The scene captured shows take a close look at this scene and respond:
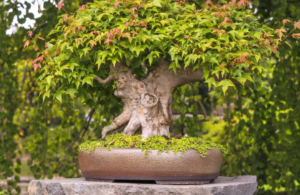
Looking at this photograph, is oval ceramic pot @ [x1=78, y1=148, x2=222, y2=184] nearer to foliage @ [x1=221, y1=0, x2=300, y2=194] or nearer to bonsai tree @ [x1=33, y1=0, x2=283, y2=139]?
bonsai tree @ [x1=33, y1=0, x2=283, y2=139]

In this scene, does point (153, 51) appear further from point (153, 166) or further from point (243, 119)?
point (243, 119)

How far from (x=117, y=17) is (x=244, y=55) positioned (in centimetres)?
71

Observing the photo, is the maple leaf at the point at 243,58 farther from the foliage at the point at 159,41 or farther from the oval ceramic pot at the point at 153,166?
the oval ceramic pot at the point at 153,166

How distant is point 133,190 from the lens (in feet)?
6.88

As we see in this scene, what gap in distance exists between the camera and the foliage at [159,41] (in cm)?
212

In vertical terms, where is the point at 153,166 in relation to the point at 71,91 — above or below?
below

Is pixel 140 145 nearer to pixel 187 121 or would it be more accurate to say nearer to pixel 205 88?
pixel 187 121

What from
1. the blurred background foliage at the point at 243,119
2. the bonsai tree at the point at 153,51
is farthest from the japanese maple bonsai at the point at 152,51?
the blurred background foliage at the point at 243,119

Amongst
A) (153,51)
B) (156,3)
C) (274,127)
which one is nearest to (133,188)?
(153,51)

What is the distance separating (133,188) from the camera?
2.10 metres

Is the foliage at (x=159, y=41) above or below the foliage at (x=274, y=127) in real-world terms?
above

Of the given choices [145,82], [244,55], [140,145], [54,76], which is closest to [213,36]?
[244,55]

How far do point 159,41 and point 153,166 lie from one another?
2.13 ft

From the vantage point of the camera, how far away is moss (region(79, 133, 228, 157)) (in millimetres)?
2203
